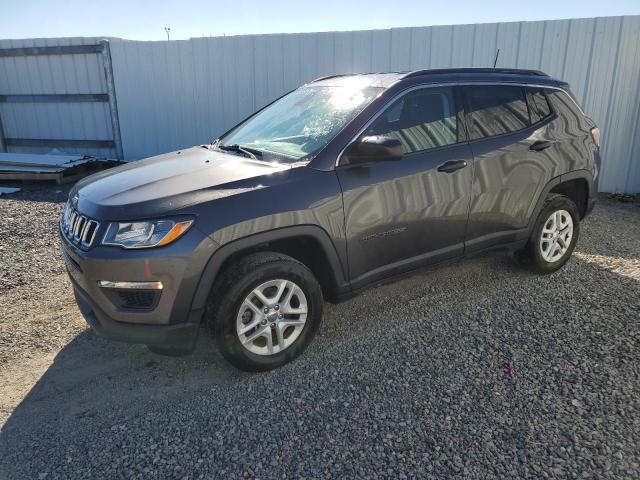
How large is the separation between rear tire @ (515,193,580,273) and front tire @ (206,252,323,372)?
2248mm

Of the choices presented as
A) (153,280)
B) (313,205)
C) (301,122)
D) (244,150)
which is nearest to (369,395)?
(313,205)

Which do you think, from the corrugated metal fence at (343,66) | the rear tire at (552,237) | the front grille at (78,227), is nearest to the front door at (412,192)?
the rear tire at (552,237)

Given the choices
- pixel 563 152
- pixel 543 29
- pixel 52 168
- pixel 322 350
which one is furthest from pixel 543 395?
pixel 52 168

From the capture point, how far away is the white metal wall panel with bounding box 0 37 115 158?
981 cm

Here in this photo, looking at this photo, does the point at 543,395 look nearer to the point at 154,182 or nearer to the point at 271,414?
the point at 271,414

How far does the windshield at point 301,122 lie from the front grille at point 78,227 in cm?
118

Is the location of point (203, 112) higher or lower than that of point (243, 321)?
higher

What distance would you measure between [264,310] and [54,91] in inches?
373

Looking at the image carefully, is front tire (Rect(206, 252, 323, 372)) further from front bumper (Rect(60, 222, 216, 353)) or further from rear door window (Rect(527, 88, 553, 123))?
rear door window (Rect(527, 88, 553, 123))

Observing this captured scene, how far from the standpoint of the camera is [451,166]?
356 cm

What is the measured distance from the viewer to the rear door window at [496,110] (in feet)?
12.5

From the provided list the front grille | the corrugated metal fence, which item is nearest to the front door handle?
the front grille

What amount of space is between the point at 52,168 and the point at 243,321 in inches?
292

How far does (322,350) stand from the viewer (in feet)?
11.1
